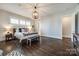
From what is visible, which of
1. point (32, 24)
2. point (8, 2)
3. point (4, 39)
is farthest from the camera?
point (32, 24)

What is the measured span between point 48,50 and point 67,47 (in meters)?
0.42

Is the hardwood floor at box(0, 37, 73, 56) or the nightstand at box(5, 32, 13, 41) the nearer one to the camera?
the hardwood floor at box(0, 37, 73, 56)

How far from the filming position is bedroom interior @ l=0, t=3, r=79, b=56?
182cm

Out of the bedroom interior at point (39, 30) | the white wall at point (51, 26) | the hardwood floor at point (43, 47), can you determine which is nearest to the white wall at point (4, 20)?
the bedroom interior at point (39, 30)

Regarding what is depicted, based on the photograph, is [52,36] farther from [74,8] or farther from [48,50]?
[74,8]

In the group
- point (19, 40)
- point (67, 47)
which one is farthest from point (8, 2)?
point (67, 47)

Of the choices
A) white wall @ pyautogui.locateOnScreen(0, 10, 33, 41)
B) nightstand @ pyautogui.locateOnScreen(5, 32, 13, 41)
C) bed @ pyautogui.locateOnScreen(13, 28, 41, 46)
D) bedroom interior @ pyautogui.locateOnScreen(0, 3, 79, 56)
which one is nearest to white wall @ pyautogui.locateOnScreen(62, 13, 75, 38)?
bedroom interior @ pyautogui.locateOnScreen(0, 3, 79, 56)

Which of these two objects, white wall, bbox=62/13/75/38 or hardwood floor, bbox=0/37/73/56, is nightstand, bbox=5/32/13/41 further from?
white wall, bbox=62/13/75/38

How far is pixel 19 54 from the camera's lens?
5.91 feet

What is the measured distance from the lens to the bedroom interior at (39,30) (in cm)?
182

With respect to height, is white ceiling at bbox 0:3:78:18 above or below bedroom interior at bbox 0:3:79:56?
above

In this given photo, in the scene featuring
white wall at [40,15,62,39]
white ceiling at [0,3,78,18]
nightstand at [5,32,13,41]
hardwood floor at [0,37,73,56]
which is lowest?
hardwood floor at [0,37,73,56]

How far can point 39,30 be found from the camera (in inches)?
84.4

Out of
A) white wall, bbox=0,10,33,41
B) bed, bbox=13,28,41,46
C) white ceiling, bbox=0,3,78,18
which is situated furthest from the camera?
bed, bbox=13,28,41,46
